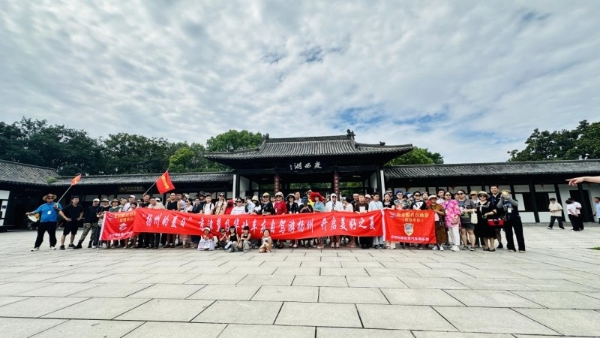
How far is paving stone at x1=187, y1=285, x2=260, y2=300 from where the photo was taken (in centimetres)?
301

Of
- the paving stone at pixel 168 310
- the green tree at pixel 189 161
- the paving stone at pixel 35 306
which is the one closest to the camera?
the paving stone at pixel 168 310

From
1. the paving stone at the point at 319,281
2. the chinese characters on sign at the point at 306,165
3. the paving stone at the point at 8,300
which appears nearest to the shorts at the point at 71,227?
the paving stone at the point at 8,300

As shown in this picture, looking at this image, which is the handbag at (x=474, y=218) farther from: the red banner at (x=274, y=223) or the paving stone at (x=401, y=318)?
the paving stone at (x=401, y=318)

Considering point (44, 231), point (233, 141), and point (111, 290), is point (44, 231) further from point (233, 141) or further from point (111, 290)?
point (233, 141)

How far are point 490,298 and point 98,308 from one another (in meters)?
4.44

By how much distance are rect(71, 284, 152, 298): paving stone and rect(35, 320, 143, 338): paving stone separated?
2.74 ft

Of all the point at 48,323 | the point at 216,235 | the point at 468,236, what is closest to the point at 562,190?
the point at 468,236

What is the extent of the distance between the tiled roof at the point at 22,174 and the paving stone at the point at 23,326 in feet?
71.9

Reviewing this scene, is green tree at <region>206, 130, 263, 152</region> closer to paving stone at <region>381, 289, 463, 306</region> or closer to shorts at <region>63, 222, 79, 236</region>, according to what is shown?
shorts at <region>63, 222, 79, 236</region>

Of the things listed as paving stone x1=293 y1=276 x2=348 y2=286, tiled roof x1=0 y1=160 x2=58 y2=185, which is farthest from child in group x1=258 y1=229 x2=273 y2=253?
tiled roof x1=0 y1=160 x2=58 y2=185

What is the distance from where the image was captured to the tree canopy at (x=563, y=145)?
97.2 ft

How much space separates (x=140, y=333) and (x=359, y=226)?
607 centimetres

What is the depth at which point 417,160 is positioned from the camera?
1099 inches

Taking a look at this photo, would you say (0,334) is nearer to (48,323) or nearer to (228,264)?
(48,323)
